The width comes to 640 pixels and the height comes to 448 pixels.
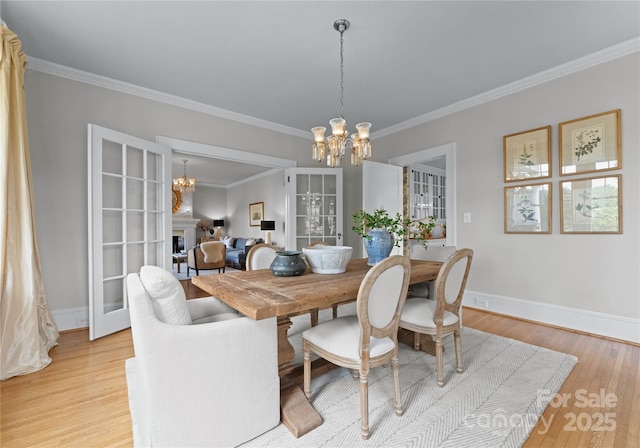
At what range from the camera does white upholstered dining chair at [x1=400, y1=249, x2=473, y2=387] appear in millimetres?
1788

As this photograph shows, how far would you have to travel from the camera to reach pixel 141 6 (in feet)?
6.60

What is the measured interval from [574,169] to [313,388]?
3.09m

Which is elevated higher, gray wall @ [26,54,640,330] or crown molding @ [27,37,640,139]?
crown molding @ [27,37,640,139]

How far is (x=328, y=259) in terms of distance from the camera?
6.42 ft

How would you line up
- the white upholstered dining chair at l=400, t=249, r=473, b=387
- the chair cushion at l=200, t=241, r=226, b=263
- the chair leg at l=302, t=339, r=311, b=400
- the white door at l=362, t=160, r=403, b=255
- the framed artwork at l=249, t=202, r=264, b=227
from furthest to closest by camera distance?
the framed artwork at l=249, t=202, r=264, b=227
the chair cushion at l=200, t=241, r=226, b=263
the white door at l=362, t=160, r=403, b=255
the white upholstered dining chair at l=400, t=249, r=473, b=387
the chair leg at l=302, t=339, r=311, b=400

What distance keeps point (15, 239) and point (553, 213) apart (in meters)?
4.69

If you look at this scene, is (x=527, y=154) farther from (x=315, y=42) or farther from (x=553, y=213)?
(x=315, y=42)

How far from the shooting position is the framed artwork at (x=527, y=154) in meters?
2.95

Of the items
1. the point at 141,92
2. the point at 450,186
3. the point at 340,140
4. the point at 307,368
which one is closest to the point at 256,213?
the point at 141,92

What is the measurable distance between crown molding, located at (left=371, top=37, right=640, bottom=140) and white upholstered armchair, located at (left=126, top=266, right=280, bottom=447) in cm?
354

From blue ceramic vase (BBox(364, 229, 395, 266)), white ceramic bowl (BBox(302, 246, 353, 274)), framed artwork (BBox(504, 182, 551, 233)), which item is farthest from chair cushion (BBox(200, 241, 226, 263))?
framed artwork (BBox(504, 182, 551, 233))

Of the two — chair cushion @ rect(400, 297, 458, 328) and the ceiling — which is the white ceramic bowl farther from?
the ceiling

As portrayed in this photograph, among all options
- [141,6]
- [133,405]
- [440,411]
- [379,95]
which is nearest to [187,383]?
[133,405]

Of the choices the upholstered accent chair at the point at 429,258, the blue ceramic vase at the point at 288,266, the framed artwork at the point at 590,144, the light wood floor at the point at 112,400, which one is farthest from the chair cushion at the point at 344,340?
the framed artwork at the point at 590,144
